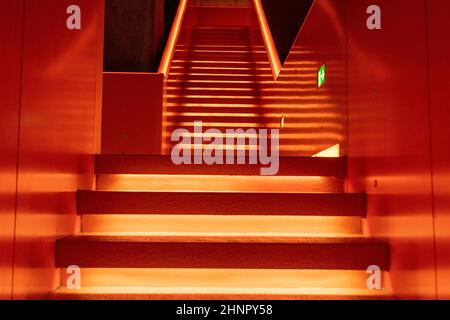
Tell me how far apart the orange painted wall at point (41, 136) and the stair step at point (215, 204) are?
247 mm

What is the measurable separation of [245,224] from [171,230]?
15.7 inches

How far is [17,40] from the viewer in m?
1.77

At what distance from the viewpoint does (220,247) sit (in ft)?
7.23

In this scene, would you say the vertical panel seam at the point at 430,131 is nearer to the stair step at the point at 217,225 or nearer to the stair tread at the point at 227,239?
the stair tread at the point at 227,239

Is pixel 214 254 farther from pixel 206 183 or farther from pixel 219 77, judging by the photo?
pixel 219 77

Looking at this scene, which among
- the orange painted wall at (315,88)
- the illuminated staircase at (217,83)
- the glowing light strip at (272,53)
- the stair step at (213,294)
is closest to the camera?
the stair step at (213,294)

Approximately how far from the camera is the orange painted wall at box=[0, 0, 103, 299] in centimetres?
171

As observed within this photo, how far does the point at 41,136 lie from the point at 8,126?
34cm

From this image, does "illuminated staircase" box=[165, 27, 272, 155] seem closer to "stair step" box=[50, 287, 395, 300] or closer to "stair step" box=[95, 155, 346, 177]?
"stair step" box=[95, 155, 346, 177]

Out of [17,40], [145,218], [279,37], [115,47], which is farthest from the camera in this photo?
[279,37]

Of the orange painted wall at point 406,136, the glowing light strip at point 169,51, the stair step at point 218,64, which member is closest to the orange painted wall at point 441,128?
the orange painted wall at point 406,136

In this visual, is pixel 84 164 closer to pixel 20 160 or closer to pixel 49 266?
pixel 49 266

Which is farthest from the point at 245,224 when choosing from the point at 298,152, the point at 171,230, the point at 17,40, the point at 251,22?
the point at 251,22

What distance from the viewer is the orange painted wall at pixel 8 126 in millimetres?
1641
